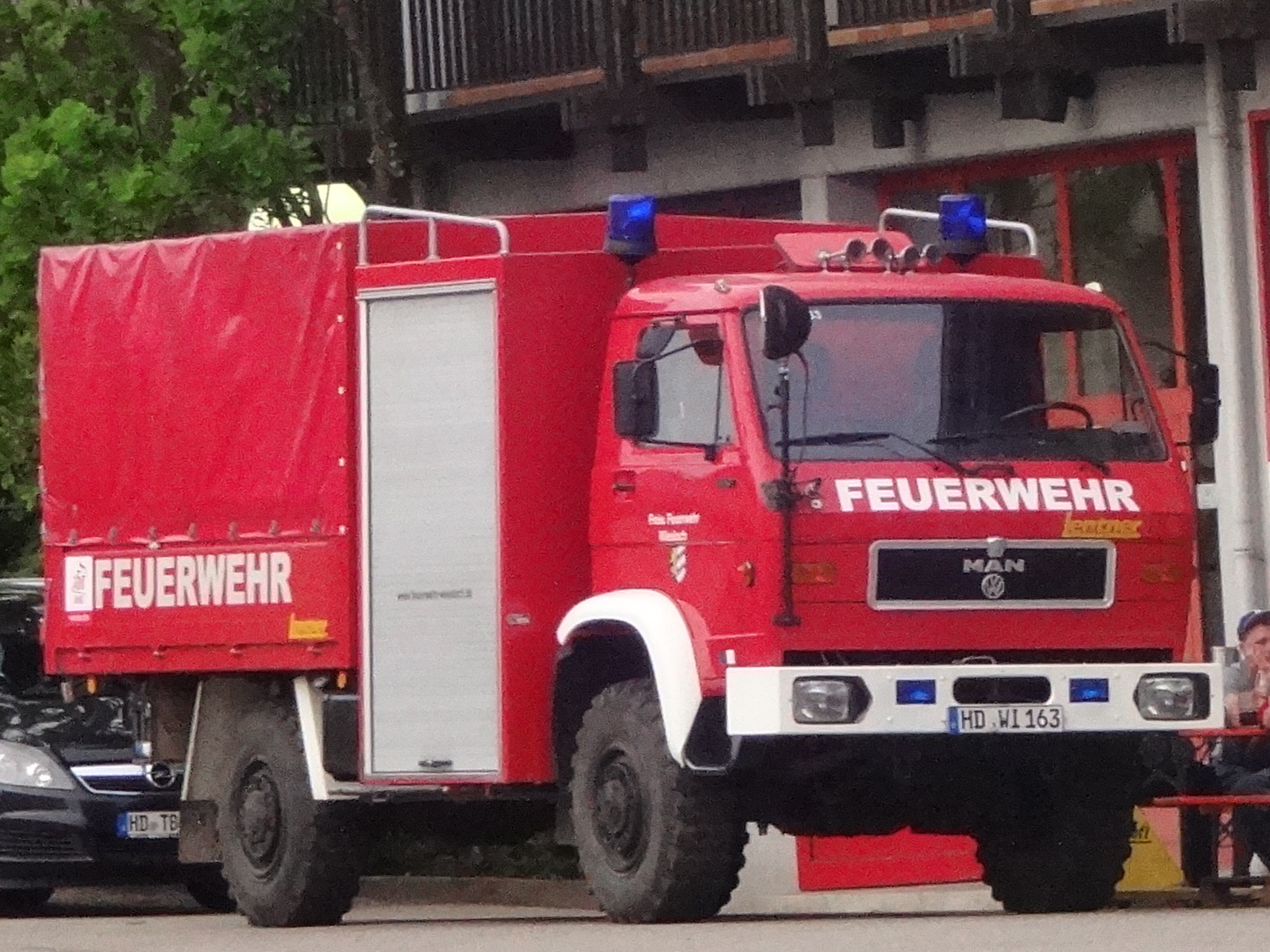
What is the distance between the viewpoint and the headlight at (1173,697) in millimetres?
13812

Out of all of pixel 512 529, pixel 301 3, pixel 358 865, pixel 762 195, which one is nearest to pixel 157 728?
pixel 358 865

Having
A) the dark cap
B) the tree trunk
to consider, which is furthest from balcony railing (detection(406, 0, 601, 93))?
the dark cap

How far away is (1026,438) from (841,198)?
9477mm

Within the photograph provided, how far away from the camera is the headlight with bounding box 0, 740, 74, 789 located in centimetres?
1741

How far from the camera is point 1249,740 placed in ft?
53.6

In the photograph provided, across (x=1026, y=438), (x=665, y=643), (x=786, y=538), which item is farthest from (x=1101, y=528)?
(x=665, y=643)

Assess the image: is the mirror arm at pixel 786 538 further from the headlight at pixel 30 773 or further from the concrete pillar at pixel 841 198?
the concrete pillar at pixel 841 198

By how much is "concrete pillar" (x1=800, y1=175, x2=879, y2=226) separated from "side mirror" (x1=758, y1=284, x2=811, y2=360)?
993 centimetres

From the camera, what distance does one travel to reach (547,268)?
1456 cm

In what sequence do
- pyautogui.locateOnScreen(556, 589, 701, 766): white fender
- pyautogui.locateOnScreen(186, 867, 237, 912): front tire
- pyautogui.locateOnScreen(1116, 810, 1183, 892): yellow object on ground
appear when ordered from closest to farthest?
pyautogui.locateOnScreen(556, 589, 701, 766): white fender, pyautogui.locateOnScreen(1116, 810, 1183, 892): yellow object on ground, pyautogui.locateOnScreen(186, 867, 237, 912): front tire

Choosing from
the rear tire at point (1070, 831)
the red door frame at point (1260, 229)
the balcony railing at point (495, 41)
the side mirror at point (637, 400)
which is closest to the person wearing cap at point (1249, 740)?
the rear tire at point (1070, 831)

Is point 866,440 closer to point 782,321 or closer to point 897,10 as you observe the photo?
point 782,321

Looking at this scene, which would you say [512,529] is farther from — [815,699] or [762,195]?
[762,195]

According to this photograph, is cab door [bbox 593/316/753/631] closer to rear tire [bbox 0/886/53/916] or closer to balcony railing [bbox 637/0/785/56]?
rear tire [bbox 0/886/53/916]
